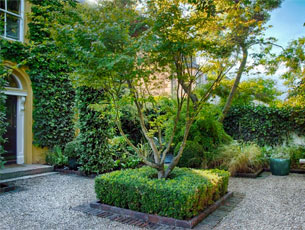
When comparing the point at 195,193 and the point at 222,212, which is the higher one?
the point at 195,193

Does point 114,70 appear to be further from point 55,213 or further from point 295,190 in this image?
point 295,190

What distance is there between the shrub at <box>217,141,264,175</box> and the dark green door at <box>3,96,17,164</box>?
19.4 ft

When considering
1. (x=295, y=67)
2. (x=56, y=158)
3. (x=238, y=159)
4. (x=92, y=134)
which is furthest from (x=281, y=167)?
(x=56, y=158)

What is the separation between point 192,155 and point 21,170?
Answer: 4517mm

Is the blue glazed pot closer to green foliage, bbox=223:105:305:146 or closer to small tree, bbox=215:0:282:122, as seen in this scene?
green foliage, bbox=223:105:305:146

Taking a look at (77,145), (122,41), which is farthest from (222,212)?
(77,145)

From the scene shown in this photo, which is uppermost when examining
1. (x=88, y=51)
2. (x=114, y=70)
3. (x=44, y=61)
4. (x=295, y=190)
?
(x=44, y=61)

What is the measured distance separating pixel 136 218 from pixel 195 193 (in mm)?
913

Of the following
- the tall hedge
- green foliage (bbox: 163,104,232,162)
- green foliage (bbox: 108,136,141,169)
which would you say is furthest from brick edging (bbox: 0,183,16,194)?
green foliage (bbox: 163,104,232,162)

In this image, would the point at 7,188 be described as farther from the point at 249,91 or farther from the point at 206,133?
the point at 249,91

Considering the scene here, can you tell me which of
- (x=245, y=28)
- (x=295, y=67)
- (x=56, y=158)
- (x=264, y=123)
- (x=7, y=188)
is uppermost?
(x=245, y=28)

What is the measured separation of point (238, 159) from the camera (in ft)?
21.4

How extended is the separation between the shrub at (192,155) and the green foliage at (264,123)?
2.75m

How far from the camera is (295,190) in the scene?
5160 millimetres
